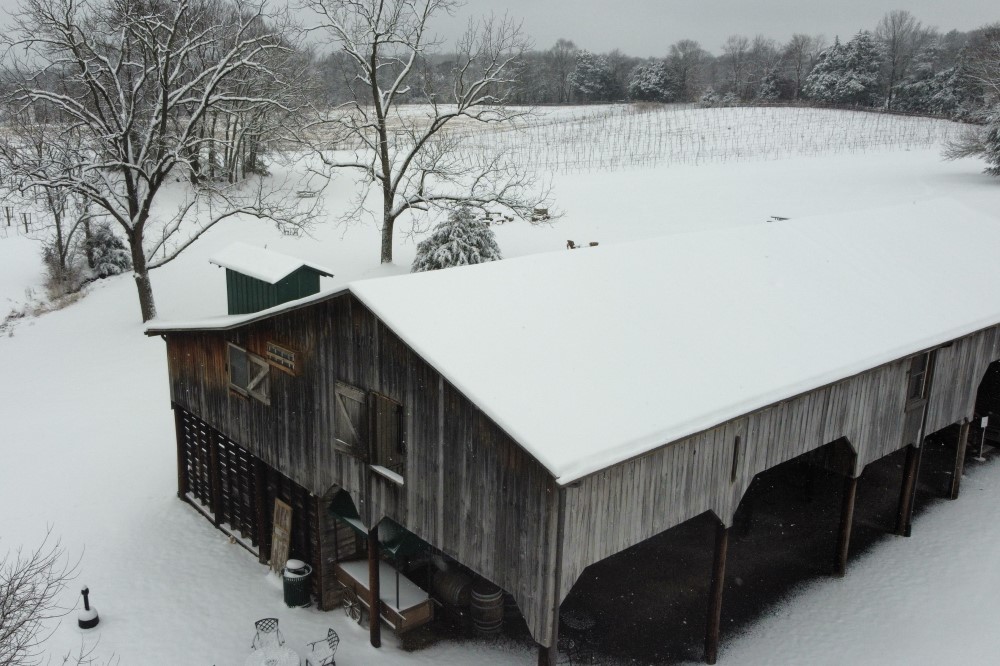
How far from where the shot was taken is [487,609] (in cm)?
1380

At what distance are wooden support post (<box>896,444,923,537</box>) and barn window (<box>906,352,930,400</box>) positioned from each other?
126 centimetres

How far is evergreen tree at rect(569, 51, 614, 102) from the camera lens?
3533 inches

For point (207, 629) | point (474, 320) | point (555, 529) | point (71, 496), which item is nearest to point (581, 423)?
point (555, 529)

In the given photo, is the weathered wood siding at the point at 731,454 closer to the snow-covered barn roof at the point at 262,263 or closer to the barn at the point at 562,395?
the barn at the point at 562,395

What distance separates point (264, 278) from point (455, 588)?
6.55 m

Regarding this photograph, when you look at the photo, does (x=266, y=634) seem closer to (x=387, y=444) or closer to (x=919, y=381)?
(x=387, y=444)

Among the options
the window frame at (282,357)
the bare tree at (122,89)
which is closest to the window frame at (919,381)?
the window frame at (282,357)

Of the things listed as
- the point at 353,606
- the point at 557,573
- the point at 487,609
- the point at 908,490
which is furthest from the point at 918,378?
the point at 353,606

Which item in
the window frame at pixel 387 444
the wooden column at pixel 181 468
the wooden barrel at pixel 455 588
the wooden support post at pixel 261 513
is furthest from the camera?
the wooden column at pixel 181 468

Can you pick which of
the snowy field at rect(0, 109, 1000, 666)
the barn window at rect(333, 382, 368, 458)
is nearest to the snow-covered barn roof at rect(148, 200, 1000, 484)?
the barn window at rect(333, 382, 368, 458)

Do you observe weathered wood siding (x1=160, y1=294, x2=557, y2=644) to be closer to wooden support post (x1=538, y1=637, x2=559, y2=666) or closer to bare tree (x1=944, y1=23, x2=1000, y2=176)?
wooden support post (x1=538, y1=637, x2=559, y2=666)

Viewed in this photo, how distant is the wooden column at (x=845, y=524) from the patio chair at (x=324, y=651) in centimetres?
967

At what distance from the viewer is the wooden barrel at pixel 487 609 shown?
13.8 metres

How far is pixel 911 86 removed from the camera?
245 feet
